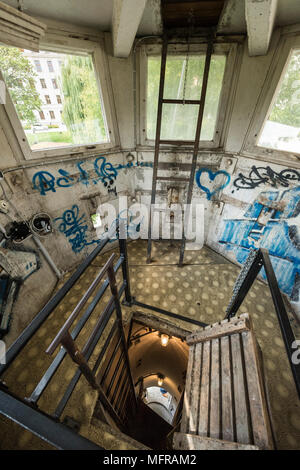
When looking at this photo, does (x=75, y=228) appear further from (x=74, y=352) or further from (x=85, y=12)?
(x=85, y=12)

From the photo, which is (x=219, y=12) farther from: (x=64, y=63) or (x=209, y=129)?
(x=64, y=63)

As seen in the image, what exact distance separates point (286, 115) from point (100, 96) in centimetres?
342

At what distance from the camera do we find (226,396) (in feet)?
6.52

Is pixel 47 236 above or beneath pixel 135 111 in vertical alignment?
beneath

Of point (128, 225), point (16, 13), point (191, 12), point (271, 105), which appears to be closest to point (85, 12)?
point (16, 13)

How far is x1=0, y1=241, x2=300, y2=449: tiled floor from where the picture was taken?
98.2 inches

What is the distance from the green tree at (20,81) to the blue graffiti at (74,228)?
67.1 inches

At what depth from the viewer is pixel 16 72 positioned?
2.81 meters

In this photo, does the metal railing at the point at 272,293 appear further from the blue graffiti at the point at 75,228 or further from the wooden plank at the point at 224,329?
the blue graffiti at the point at 75,228

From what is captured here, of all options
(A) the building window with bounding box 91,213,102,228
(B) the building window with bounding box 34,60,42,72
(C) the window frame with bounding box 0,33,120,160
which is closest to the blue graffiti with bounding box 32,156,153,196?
→ (C) the window frame with bounding box 0,33,120,160

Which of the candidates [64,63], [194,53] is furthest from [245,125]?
[64,63]
